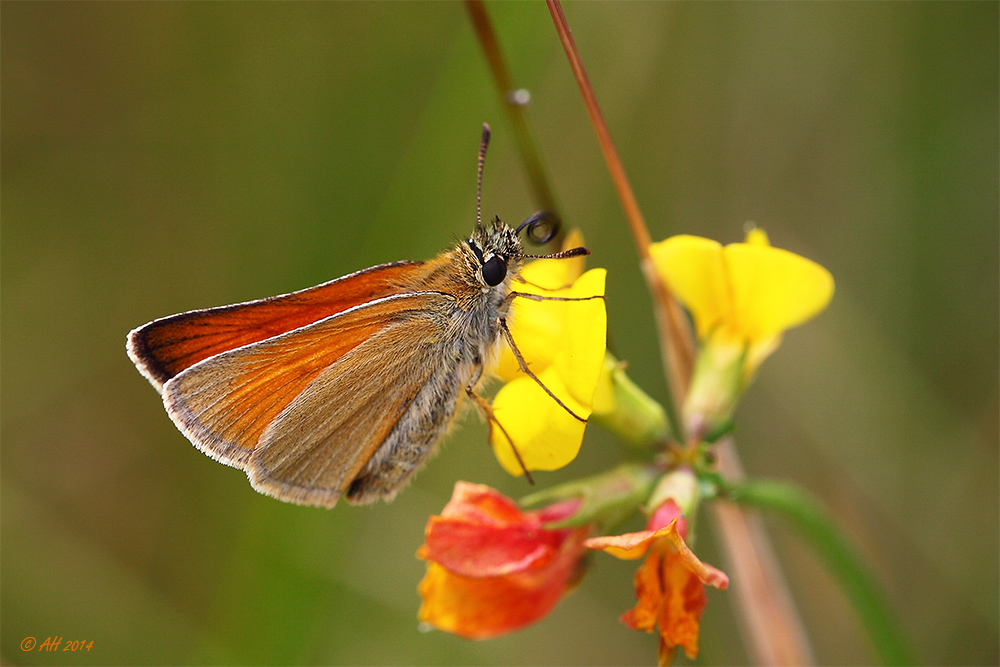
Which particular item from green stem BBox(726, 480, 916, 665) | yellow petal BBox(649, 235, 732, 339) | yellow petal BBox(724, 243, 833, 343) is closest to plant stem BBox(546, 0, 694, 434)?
yellow petal BBox(649, 235, 732, 339)

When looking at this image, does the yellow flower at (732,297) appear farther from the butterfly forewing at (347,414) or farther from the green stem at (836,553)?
the butterfly forewing at (347,414)

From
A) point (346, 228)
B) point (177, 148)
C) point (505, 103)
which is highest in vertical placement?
point (177, 148)

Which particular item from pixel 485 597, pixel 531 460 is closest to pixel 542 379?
pixel 531 460

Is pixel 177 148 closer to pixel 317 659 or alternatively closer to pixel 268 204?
pixel 268 204

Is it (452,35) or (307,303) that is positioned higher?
(452,35)

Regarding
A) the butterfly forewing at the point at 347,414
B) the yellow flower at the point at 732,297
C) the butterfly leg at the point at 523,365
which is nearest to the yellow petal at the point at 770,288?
the yellow flower at the point at 732,297

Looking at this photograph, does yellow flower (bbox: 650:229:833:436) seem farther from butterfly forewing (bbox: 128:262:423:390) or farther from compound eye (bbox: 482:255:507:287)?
butterfly forewing (bbox: 128:262:423:390)

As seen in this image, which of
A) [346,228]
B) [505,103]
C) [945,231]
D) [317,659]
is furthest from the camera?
[346,228]
